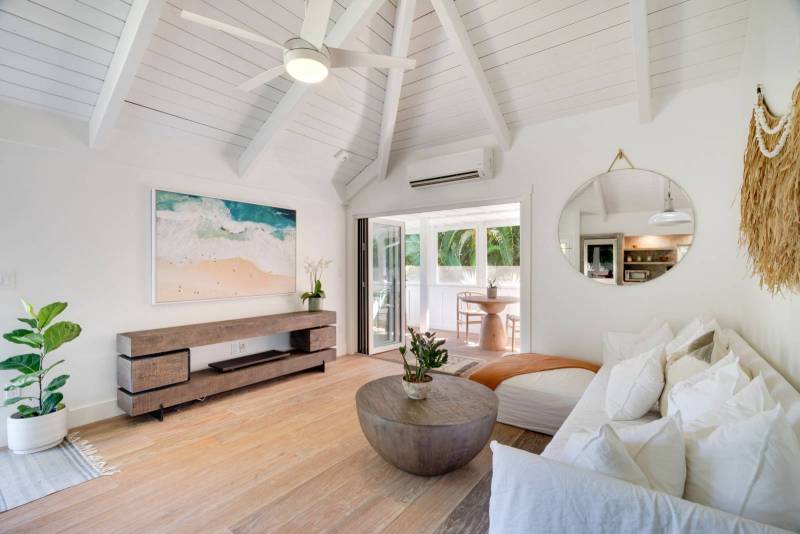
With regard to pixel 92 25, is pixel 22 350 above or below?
below

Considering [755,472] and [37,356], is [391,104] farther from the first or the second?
[755,472]

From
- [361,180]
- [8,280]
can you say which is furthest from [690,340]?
[8,280]

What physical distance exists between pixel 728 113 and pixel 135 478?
15.7 ft

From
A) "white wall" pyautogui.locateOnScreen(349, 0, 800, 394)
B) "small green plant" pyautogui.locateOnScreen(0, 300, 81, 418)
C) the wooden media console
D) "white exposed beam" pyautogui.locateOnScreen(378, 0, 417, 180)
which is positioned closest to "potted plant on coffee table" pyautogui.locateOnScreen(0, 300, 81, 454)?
"small green plant" pyautogui.locateOnScreen(0, 300, 81, 418)

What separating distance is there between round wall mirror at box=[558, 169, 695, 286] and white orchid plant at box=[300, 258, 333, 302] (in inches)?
108

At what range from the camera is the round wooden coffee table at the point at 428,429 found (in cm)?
204

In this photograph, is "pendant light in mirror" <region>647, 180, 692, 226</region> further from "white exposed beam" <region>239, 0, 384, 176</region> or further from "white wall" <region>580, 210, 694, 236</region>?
"white exposed beam" <region>239, 0, 384, 176</region>

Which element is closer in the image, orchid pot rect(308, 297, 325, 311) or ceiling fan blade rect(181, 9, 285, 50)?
ceiling fan blade rect(181, 9, 285, 50)

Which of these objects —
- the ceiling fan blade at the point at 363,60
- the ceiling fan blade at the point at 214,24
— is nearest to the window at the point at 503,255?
the ceiling fan blade at the point at 363,60

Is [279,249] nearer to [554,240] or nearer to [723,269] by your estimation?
[554,240]

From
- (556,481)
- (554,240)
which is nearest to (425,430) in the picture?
(556,481)

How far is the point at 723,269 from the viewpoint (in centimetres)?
293

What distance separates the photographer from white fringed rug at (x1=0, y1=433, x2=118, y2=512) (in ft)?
6.73

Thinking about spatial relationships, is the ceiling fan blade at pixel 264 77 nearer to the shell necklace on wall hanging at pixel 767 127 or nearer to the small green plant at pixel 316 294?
the shell necklace on wall hanging at pixel 767 127
